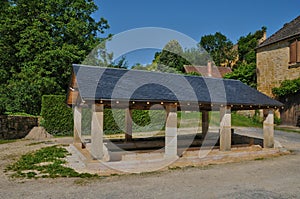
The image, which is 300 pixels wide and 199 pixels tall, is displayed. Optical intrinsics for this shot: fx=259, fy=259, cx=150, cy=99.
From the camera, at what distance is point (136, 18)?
17.2 m

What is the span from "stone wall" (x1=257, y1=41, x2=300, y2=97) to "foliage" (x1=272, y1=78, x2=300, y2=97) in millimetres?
571

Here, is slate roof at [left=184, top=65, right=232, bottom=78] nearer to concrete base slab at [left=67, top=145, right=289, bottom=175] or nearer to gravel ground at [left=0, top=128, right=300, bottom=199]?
concrete base slab at [left=67, top=145, right=289, bottom=175]

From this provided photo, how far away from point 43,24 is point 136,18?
29.3ft

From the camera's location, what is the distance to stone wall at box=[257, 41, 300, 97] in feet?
65.7

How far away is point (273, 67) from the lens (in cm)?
2136

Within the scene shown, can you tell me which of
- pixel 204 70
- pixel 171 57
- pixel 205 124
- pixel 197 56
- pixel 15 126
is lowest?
pixel 15 126

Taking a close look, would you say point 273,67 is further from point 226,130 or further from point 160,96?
point 160,96

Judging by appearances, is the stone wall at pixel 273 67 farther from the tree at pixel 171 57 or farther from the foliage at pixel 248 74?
the tree at pixel 171 57

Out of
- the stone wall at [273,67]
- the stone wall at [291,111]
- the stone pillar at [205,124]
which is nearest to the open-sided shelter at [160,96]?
the stone pillar at [205,124]

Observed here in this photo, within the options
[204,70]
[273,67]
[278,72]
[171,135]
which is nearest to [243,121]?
[278,72]

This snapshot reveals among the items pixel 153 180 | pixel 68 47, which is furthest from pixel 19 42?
pixel 153 180

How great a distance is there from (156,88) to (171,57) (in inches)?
1348

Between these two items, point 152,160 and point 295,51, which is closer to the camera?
point 152,160

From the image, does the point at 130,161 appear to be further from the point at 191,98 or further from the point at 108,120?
the point at 108,120
